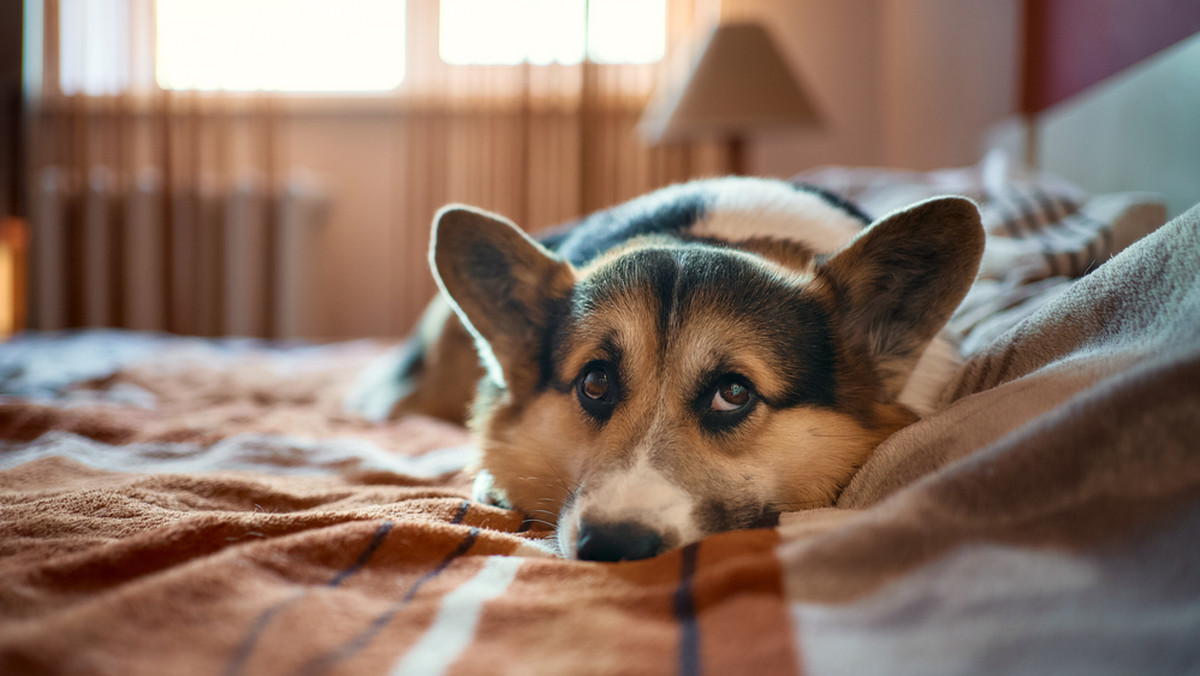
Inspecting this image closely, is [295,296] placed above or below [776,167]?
below

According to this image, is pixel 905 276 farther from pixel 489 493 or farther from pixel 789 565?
pixel 489 493

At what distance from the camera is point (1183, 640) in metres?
0.50

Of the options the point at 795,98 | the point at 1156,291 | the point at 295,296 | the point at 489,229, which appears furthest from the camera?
the point at 295,296

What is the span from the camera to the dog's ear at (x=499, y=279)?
1313 mm

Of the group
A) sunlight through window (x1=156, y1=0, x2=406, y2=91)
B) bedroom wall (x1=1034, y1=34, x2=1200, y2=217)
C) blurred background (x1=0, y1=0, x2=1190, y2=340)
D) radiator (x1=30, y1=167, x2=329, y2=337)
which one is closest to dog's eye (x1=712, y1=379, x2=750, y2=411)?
bedroom wall (x1=1034, y1=34, x2=1200, y2=217)

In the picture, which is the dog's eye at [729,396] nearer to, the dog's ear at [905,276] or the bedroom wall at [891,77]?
the dog's ear at [905,276]

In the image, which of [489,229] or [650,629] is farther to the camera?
[489,229]

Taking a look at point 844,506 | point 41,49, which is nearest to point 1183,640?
point 844,506

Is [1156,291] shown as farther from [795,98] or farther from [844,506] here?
[795,98]

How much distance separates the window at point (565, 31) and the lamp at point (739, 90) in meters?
1.32

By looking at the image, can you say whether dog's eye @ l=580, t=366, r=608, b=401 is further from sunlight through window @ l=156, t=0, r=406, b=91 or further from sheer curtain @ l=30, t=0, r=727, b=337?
sunlight through window @ l=156, t=0, r=406, b=91

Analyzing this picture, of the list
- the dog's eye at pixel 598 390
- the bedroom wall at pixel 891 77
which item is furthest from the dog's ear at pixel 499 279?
the bedroom wall at pixel 891 77

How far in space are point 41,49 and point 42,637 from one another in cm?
554

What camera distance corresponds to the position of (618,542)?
85 centimetres
